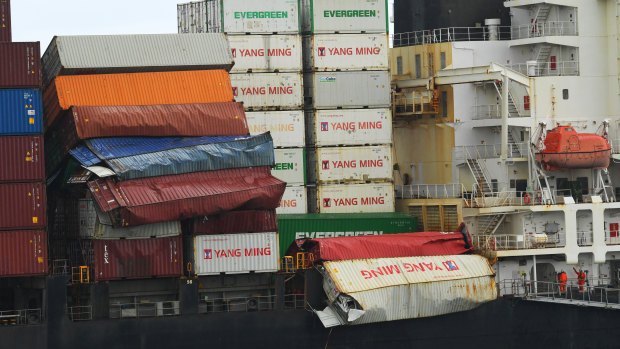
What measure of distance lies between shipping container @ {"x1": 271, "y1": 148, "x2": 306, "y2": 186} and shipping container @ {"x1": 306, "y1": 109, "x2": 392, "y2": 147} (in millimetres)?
853

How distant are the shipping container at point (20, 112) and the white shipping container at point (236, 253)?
635 centimetres

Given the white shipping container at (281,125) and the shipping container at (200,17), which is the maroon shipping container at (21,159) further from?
the shipping container at (200,17)

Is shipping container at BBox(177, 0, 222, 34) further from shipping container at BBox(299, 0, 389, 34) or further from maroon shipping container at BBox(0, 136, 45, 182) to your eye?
maroon shipping container at BBox(0, 136, 45, 182)

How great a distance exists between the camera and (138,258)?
37250mm

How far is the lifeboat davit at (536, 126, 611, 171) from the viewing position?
140ft

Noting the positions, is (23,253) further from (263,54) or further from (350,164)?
(350,164)

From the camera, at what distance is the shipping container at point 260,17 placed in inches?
1754

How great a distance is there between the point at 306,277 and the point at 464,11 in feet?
50.6

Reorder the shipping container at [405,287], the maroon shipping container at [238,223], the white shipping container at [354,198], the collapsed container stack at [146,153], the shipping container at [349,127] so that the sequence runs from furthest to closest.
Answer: the shipping container at [349,127] → the white shipping container at [354,198] → the maroon shipping container at [238,223] → the shipping container at [405,287] → the collapsed container stack at [146,153]

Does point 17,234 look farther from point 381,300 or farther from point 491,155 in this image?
point 491,155

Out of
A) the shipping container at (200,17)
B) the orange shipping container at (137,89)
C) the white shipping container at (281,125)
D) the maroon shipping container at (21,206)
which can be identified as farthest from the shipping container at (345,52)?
the maroon shipping container at (21,206)

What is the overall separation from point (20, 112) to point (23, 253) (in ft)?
14.6

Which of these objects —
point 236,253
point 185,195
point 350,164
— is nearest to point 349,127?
point 350,164

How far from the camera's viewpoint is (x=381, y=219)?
140ft
